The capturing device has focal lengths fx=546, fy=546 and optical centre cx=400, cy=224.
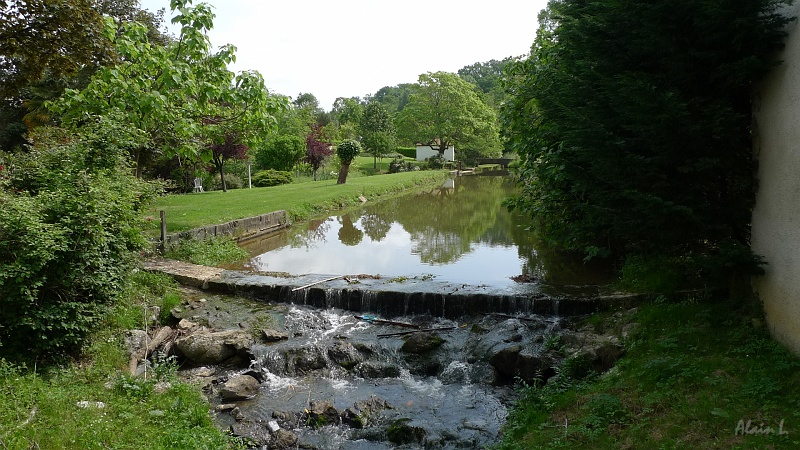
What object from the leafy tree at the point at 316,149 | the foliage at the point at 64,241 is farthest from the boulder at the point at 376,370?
the leafy tree at the point at 316,149

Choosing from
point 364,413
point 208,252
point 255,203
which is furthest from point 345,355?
point 255,203

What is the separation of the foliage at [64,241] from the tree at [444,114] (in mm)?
44274

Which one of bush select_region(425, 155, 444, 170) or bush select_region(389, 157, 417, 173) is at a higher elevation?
bush select_region(425, 155, 444, 170)

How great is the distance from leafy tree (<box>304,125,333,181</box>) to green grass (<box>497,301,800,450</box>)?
29.9m

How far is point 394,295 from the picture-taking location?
33.7ft

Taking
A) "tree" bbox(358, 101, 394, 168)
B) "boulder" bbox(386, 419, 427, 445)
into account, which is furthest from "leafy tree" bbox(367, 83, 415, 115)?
"boulder" bbox(386, 419, 427, 445)

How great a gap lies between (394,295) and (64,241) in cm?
564

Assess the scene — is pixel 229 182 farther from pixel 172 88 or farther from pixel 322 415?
pixel 322 415

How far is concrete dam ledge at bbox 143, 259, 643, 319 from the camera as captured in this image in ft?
31.2

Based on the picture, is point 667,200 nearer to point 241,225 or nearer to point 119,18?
point 241,225

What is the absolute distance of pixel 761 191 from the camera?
620 centimetres

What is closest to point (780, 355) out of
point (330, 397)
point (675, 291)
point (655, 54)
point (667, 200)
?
point (667, 200)

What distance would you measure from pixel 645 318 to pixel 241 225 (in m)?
12.5

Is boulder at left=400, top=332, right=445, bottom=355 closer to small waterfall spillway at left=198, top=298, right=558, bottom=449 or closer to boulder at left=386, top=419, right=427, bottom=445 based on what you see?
small waterfall spillway at left=198, top=298, right=558, bottom=449
